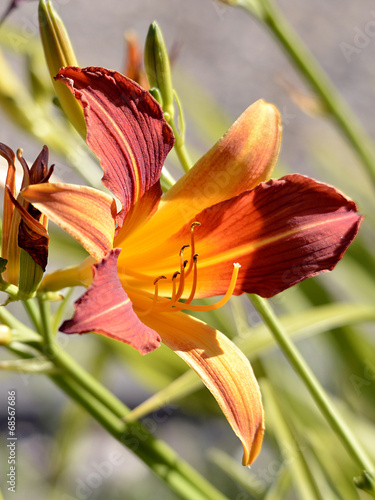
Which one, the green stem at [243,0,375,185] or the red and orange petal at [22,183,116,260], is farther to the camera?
the green stem at [243,0,375,185]

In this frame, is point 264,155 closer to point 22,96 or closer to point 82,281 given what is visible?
point 82,281

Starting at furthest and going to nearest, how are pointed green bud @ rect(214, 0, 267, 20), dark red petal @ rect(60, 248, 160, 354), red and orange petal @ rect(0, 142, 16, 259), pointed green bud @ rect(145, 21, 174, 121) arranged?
pointed green bud @ rect(214, 0, 267, 20)
pointed green bud @ rect(145, 21, 174, 121)
red and orange petal @ rect(0, 142, 16, 259)
dark red petal @ rect(60, 248, 160, 354)

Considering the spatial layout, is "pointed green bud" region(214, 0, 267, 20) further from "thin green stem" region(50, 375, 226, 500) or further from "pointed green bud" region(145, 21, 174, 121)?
"thin green stem" region(50, 375, 226, 500)

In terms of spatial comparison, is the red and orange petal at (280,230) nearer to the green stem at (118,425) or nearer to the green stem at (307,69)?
the green stem at (118,425)

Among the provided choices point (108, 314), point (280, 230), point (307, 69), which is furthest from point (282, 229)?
point (307, 69)

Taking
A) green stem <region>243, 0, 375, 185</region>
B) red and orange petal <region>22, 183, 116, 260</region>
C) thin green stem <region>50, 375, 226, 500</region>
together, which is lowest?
thin green stem <region>50, 375, 226, 500</region>

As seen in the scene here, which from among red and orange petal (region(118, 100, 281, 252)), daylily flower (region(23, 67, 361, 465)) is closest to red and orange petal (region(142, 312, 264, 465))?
daylily flower (region(23, 67, 361, 465))
